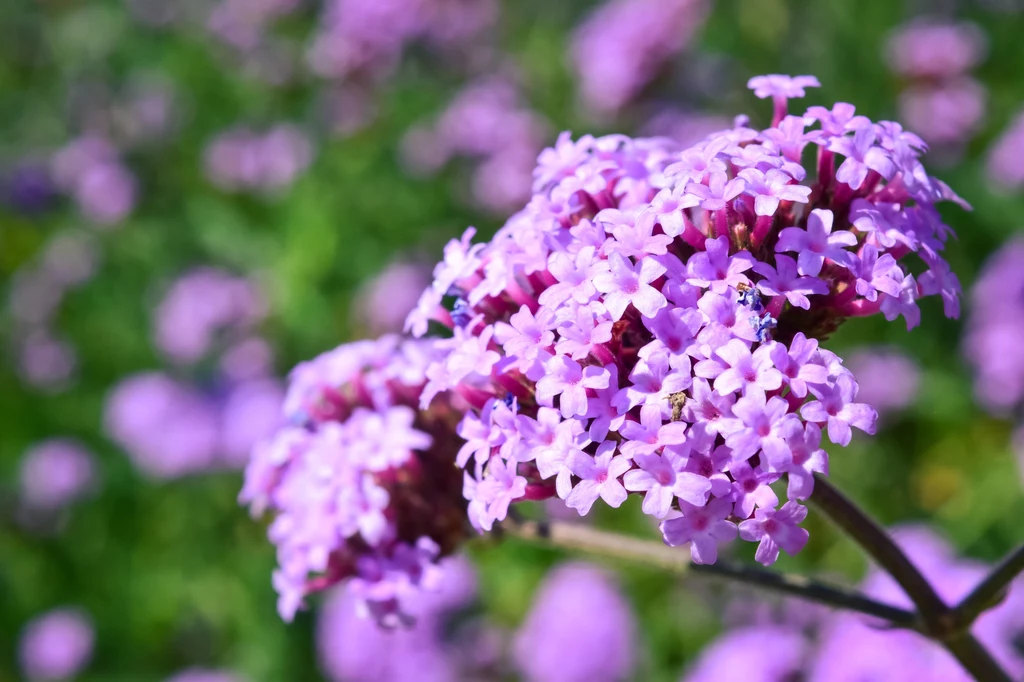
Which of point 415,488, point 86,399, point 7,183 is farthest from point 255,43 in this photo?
point 415,488

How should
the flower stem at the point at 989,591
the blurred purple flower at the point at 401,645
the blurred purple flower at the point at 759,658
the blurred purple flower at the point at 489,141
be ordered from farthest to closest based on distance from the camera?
the blurred purple flower at the point at 489,141, the blurred purple flower at the point at 401,645, the blurred purple flower at the point at 759,658, the flower stem at the point at 989,591

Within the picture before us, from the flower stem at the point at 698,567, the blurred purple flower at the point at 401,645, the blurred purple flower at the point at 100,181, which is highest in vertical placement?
the flower stem at the point at 698,567

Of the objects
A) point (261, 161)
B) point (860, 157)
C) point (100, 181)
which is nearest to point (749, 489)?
point (860, 157)

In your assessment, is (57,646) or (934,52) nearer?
(57,646)

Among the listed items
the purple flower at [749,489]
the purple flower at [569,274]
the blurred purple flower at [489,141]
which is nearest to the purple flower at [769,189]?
the purple flower at [569,274]

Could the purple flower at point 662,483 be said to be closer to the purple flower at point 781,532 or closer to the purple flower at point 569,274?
the purple flower at point 781,532

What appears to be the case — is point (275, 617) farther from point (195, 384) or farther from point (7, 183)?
point (7, 183)

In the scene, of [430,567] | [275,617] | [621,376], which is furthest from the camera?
[275,617]

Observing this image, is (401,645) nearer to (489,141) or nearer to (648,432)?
(648,432)
